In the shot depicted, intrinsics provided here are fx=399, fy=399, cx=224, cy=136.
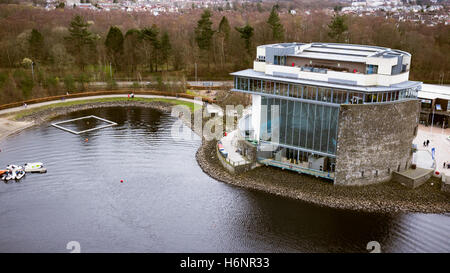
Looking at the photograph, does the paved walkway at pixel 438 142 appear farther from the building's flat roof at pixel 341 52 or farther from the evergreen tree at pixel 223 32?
the evergreen tree at pixel 223 32

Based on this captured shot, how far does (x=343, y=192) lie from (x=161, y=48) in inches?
2200

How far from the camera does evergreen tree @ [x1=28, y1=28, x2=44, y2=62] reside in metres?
76.8

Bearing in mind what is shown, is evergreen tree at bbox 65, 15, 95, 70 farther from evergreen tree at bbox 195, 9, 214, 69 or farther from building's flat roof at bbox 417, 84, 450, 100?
building's flat roof at bbox 417, 84, 450, 100

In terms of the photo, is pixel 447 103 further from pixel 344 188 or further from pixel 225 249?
pixel 225 249

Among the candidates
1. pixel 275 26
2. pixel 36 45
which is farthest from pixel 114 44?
pixel 275 26

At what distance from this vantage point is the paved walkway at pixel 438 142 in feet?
135

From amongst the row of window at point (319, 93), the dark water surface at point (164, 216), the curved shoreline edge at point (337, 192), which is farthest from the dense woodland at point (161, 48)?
the curved shoreline edge at point (337, 192)

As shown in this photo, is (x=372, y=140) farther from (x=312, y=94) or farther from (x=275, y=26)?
(x=275, y=26)

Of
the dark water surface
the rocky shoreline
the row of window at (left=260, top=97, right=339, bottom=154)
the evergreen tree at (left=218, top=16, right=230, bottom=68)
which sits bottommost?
the dark water surface

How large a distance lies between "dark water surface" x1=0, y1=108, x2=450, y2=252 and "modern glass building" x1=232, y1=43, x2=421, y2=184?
579 cm

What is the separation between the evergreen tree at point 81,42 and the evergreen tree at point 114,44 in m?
3.24

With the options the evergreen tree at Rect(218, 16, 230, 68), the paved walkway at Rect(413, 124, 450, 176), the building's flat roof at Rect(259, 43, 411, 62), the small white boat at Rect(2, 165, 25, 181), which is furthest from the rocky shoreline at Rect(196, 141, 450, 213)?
the evergreen tree at Rect(218, 16, 230, 68)

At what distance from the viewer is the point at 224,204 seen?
114 ft

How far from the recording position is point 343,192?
35.8 m
